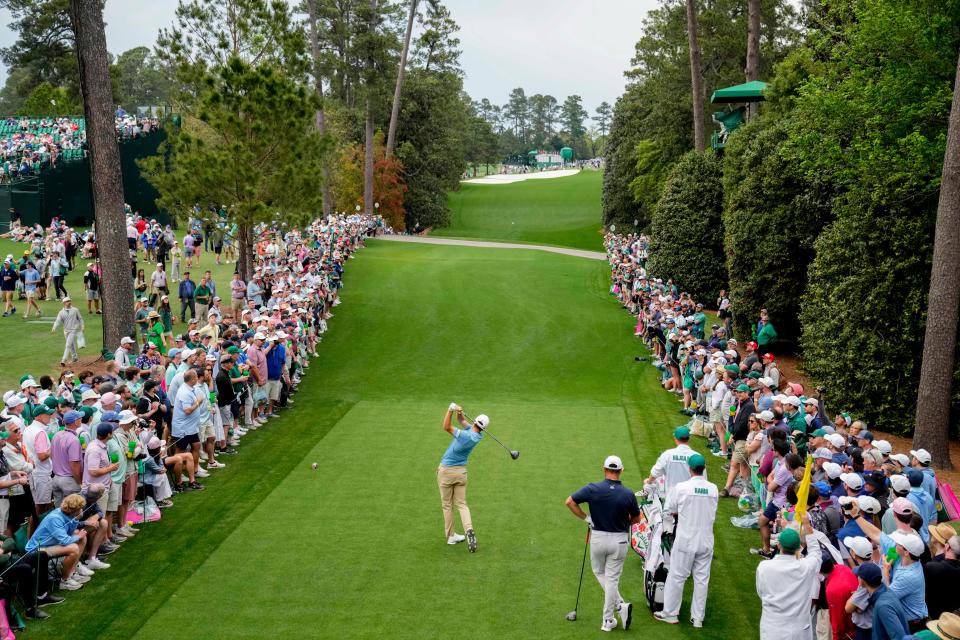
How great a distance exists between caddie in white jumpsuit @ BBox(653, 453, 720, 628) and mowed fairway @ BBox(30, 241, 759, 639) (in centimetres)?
28

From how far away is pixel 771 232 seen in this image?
2277 cm

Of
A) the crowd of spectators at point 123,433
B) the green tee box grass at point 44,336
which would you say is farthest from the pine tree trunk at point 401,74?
the crowd of spectators at point 123,433

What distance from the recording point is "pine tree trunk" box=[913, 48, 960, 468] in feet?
49.9

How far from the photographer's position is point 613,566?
28.5 feet

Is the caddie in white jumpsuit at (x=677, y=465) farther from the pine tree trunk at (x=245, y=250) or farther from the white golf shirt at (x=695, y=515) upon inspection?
the pine tree trunk at (x=245, y=250)

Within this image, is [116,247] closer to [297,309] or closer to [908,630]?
[297,309]

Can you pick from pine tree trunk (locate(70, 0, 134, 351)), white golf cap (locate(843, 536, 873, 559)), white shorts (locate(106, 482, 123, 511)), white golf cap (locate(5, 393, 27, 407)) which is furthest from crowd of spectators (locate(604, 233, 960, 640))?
pine tree trunk (locate(70, 0, 134, 351))

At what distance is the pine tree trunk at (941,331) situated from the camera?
49.9 feet

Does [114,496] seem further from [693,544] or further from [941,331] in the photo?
[941,331]

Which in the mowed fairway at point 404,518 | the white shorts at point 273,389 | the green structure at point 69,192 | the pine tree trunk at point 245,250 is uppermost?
the green structure at point 69,192

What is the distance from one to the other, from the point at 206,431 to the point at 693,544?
857 centimetres

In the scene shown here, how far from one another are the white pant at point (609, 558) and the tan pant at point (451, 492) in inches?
96.0

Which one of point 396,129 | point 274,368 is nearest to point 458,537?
point 274,368

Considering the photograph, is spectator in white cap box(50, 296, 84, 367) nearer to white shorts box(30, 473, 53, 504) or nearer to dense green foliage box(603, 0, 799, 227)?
white shorts box(30, 473, 53, 504)
